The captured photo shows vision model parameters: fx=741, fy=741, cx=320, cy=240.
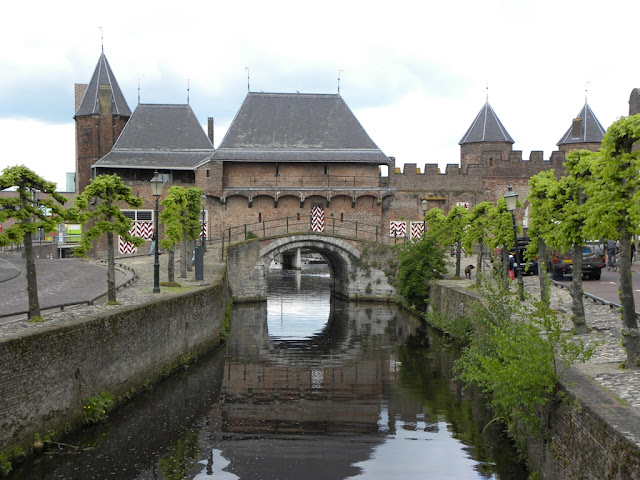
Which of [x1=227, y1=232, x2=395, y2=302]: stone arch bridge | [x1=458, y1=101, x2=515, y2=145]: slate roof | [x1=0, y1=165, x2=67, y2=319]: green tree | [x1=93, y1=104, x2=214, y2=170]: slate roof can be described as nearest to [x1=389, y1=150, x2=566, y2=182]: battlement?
[x1=458, y1=101, x2=515, y2=145]: slate roof

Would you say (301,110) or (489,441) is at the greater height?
(301,110)

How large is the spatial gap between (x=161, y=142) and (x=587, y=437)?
3394cm

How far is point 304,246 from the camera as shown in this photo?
32.9 m

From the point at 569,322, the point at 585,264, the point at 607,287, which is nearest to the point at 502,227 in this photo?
the point at 607,287

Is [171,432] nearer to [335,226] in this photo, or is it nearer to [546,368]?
[546,368]

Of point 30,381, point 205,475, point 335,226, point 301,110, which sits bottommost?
point 205,475

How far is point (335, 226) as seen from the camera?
3684 centimetres

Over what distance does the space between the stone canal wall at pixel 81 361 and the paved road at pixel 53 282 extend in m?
2.04

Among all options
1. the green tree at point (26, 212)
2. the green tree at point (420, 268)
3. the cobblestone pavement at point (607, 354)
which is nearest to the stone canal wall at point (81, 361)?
the green tree at point (26, 212)

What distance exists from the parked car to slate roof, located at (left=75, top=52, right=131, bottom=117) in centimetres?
2438

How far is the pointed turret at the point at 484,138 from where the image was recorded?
1709 inches

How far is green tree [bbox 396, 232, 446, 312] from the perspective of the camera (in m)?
26.7

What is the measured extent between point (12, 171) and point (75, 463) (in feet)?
15.7

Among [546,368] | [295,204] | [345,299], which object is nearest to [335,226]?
[295,204]
